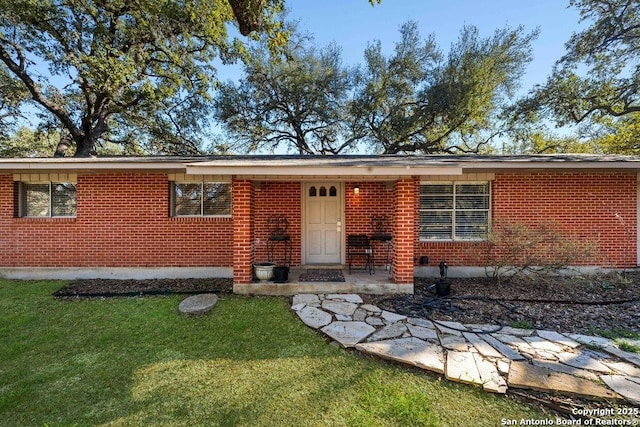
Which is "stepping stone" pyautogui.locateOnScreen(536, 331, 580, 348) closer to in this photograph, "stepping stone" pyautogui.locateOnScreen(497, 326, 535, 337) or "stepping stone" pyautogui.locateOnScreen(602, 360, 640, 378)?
"stepping stone" pyautogui.locateOnScreen(497, 326, 535, 337)

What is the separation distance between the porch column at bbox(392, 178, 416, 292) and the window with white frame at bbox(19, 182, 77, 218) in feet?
24.4

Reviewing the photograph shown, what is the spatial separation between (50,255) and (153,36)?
31.7 ft

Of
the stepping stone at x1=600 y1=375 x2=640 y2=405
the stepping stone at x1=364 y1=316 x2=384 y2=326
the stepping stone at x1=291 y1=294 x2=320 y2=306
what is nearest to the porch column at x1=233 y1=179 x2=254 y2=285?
the stepping stone at x1=291 y1=294 x2=320 y2=306

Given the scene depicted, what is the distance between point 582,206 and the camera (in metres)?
6.77

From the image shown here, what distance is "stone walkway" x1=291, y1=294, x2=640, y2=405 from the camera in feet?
9.45

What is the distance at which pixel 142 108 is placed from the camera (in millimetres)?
13836

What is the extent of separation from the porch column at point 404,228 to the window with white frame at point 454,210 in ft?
5.56

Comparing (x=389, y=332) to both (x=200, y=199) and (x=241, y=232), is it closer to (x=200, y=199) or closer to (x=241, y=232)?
(x=241, y=232)

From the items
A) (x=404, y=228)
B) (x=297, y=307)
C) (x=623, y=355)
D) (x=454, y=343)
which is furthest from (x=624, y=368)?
(x=297, y=307)

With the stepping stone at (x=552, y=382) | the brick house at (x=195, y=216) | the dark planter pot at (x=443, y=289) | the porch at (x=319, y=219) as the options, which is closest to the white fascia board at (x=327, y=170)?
the brick house at (x=195, y=216)

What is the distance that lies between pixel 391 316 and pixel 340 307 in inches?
33.1

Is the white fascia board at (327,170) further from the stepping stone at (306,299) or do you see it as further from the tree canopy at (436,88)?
the tree canopy at (436,88)

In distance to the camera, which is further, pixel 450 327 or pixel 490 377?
pixel 450 327

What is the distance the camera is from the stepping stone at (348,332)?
371cm
